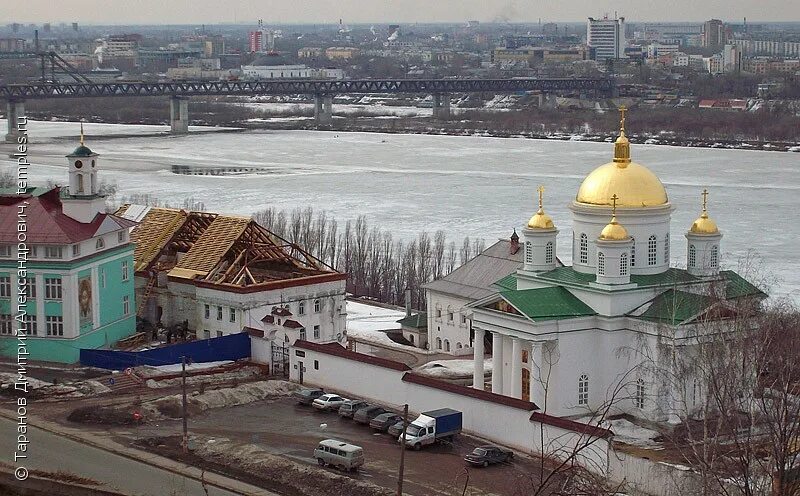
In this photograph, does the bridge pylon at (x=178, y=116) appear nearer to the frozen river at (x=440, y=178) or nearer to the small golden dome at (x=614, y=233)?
the frozen river at (x=440, y=178)

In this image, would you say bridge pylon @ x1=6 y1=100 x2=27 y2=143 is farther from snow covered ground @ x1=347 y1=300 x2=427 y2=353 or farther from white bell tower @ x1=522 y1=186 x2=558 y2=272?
white bell tower @ x1=522 y1=186 x2=558 y2=272

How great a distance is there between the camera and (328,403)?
1897 cm

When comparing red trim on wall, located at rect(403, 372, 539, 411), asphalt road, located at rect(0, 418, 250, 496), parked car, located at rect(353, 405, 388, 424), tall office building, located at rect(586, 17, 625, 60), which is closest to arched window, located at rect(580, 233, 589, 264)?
red trim on wall, located at rect(403, 372, 539, 411)

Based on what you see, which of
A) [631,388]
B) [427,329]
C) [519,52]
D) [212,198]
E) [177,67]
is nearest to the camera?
[631,388]

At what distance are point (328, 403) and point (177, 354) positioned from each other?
3.15m

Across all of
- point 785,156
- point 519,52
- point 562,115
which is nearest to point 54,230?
point 785,156

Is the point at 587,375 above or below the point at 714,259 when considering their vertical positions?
below

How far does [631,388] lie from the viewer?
60.8 feet

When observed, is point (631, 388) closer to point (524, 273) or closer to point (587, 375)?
point (587, 375)

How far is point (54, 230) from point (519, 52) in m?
120

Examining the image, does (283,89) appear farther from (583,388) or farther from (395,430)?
(395,430)

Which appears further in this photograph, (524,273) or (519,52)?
(519,52)

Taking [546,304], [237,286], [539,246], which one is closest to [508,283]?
[539,246]

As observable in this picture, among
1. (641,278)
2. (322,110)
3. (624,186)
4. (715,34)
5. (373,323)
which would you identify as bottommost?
(373,323)
